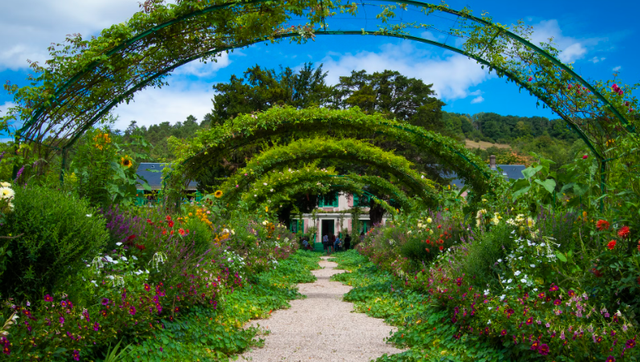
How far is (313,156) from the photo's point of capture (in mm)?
8469

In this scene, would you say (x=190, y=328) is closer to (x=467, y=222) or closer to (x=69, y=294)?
(x=69, y=294)

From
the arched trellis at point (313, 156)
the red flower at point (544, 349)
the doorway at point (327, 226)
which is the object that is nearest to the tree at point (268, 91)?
the arched trellis at point (313, 156)

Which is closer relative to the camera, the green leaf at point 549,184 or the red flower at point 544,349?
the red flower at point 544,349

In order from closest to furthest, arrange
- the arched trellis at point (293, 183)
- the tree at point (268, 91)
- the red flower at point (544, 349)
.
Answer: the red flower at point (544, 349)
the arched trellis at point (293, 183)
the tree at point (268, 91)

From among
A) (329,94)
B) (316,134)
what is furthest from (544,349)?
(329,94)

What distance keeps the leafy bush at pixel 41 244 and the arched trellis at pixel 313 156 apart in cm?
572

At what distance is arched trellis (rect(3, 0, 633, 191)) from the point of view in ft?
12.4

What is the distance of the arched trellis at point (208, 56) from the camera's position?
3.78 m

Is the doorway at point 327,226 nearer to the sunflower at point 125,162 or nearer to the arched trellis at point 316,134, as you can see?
the arched trellis at point 316,134

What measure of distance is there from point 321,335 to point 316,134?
135 inches

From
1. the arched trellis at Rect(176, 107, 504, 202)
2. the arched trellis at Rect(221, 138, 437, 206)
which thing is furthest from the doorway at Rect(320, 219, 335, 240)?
the arched trellis at Rect(176, 107, 504, 202)

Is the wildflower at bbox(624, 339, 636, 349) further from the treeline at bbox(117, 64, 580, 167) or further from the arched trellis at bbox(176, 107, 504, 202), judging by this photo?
the treeline at bbox(117, 64, 580, 167)

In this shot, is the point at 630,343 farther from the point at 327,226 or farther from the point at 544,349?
the point at 327,226

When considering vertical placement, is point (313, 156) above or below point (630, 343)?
above
